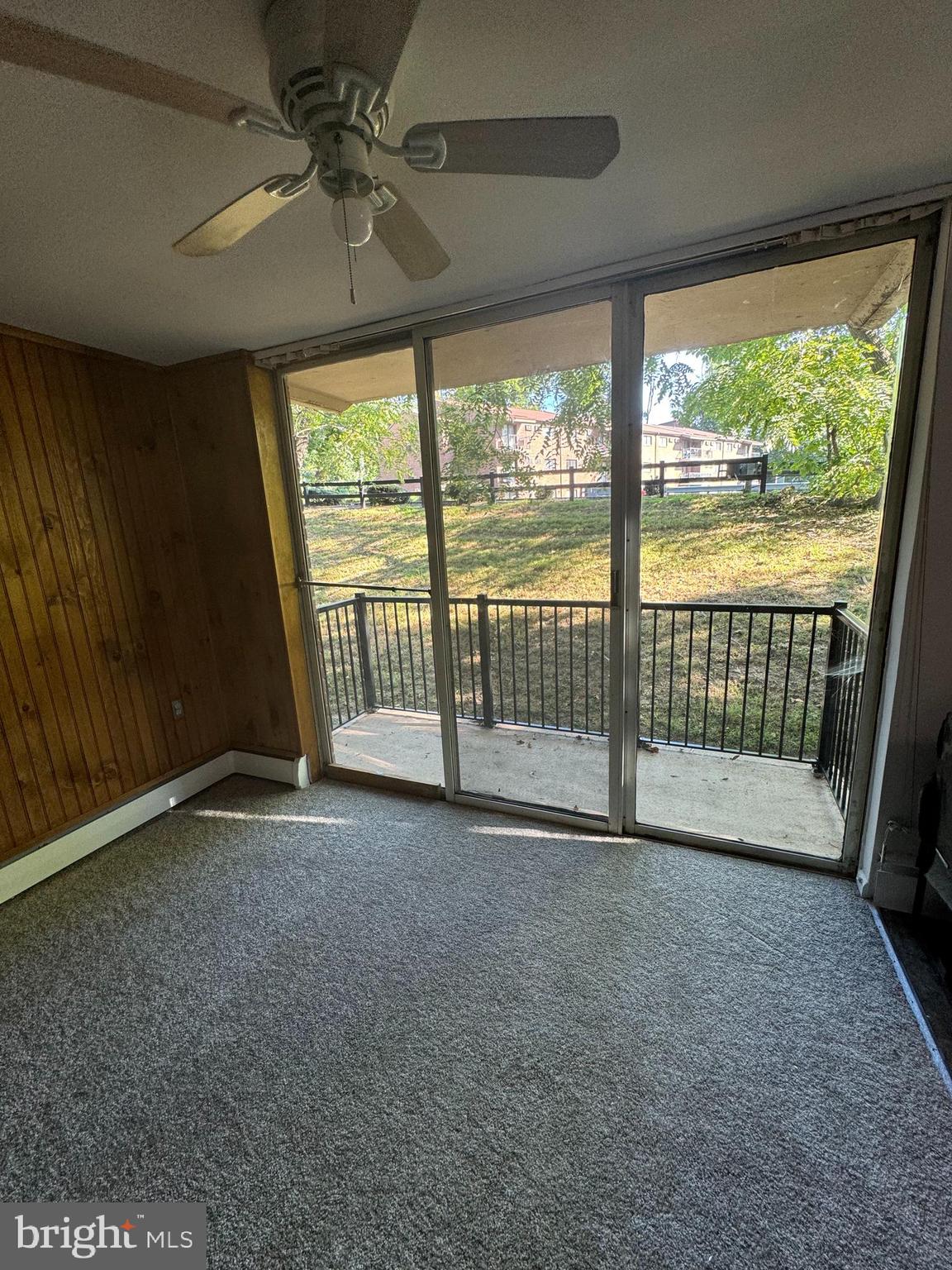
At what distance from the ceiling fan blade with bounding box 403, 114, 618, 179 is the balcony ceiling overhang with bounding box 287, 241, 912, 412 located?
1153 millimetres

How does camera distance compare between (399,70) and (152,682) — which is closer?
(399,70)

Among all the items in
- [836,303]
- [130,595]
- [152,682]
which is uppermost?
[836,303]

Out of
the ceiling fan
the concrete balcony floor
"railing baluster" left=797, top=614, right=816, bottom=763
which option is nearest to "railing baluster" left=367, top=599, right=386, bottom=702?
the concrete balcony floor

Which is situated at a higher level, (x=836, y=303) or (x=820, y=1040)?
(x=836, y=303)

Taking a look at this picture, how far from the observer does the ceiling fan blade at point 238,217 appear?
1026 mm

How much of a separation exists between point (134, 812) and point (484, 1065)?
2.17 meters

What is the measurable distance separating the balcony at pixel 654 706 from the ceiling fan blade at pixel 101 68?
6.30 ft

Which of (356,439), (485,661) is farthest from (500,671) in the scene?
(356,439)

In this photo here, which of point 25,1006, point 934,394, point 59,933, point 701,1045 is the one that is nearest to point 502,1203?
point 701,1045

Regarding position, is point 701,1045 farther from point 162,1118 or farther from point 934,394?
point 934,394

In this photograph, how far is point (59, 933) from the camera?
200 cm

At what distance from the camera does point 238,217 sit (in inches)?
44.1

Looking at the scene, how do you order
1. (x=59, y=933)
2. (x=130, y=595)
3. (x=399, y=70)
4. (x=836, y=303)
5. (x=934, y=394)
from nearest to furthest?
(x=399, y=70) < (x=934, y=394) < (x=836, y=303) < (x=59, y=933) < (x=130, y=595)

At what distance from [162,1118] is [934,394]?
9.88ft
